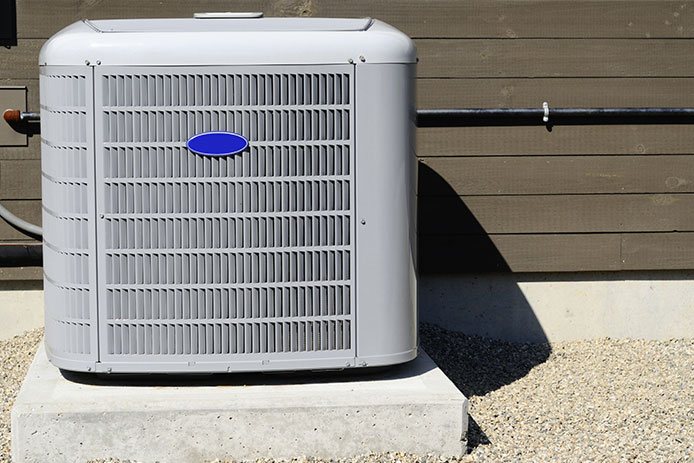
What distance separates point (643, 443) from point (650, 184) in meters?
1.62

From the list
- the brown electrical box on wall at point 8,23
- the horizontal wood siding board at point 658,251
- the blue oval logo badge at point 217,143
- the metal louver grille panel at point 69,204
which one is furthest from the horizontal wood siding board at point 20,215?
the horizontal wood siding board at point 658,251

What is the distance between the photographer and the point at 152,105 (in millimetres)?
3535

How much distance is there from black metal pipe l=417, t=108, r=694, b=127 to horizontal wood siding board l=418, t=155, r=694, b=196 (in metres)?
0.15

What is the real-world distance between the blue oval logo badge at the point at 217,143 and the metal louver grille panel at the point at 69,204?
12.6 inches

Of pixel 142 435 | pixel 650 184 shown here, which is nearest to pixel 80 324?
pixel 142 435

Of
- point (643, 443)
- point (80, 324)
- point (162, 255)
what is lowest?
point (643, 443)

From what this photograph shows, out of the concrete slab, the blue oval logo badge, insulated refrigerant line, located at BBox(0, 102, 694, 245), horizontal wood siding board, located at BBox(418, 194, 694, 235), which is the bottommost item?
the concrete slab

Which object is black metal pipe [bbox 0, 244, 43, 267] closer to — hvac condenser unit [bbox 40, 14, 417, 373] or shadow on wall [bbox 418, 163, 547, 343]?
hvac condenser unit [bbox 40, 14, 417, 373]

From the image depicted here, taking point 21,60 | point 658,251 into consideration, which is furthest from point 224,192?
point 658,251

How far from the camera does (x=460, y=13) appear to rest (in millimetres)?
5012

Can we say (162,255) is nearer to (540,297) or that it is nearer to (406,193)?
(406,193)

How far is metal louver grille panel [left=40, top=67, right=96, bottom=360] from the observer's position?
11.7ft

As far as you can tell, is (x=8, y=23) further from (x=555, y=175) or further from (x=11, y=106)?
(x=555, y=175)

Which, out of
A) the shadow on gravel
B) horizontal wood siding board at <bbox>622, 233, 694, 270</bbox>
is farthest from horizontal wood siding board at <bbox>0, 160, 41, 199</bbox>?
horizontal wood siding board at <bbox>622, 233, 694, 270</bbox>
